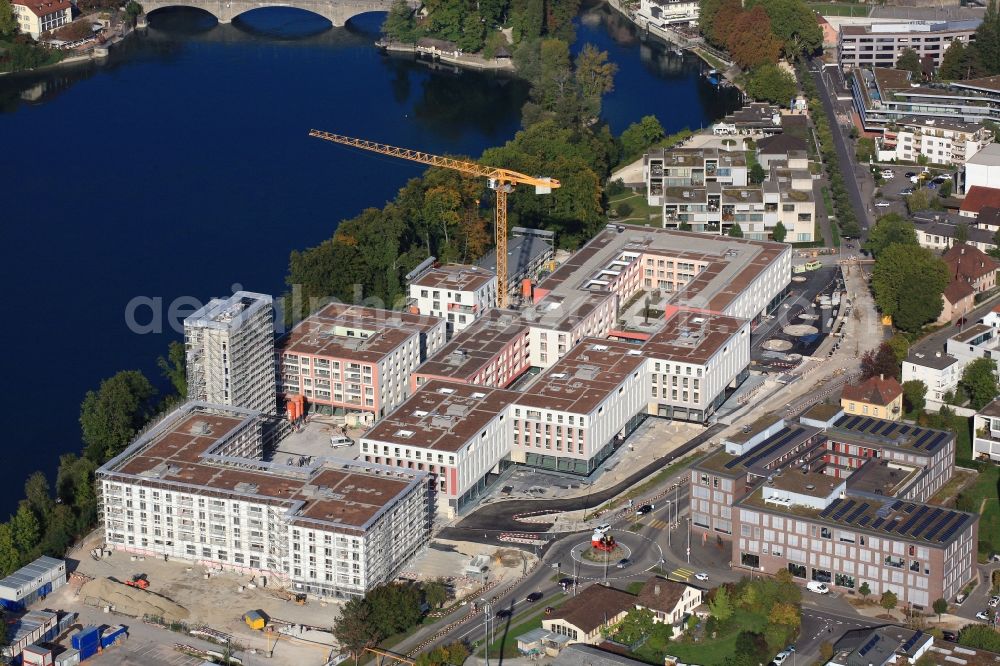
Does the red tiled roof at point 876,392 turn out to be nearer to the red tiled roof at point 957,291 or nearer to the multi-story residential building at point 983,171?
the red tiled roof at point 957,291

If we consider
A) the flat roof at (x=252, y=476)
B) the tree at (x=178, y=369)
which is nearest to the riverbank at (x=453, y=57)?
the tree at (x=178, y=369)

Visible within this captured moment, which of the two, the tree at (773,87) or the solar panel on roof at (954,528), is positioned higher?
the tree at (773,87)

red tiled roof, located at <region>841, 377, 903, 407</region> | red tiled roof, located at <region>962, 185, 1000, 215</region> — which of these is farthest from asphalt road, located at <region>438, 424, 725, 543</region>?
red tiled roof, located at <region>962, 185, 1000, 215</region>

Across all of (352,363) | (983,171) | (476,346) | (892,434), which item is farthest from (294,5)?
(892,434)

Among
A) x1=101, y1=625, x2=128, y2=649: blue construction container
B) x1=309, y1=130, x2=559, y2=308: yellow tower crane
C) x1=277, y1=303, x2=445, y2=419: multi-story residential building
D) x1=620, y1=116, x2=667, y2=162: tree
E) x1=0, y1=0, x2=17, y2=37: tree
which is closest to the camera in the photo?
x1=101, y1=625, x2=128, y2=649: blue construction container

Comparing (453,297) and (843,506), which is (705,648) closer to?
(843,506)

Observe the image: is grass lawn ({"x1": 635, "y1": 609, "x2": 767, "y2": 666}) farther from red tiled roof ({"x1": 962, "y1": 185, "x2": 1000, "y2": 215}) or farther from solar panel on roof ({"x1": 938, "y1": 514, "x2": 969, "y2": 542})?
red tiled roof ({"x1": 962, "y1": 185, "x2": 1000, "y2": 215})
